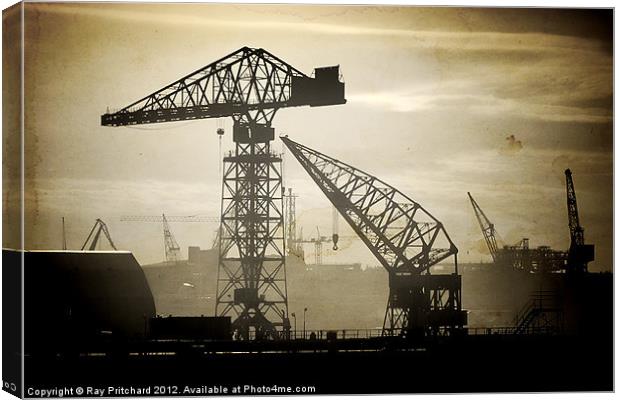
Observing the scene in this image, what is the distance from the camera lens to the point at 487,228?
80.5ft

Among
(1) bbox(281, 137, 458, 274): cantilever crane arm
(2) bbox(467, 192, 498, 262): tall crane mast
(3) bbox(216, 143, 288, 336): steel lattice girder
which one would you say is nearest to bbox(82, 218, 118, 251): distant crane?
(3) bbox(216, 143, 288, 336): steel lattice girder

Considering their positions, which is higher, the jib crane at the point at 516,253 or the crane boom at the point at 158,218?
the crane boom at the point at 158,218

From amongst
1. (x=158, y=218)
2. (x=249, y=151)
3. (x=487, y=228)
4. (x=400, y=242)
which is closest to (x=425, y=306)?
(x=400, y=242)

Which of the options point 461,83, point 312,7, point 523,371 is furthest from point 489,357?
point 312,7

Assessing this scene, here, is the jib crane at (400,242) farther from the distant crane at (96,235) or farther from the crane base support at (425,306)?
the distant crane at (96,235)

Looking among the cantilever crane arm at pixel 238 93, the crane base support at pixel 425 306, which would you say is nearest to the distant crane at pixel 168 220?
the cantilever crane arm at pixel 238 93

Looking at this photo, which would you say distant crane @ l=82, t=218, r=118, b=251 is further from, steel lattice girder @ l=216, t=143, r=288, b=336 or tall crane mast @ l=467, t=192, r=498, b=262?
tall crane mast @ l=467, t=192, r=498, b=262

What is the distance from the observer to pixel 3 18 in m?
23.0

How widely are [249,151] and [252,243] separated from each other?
2067 mm

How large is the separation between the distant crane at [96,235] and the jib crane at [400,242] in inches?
164

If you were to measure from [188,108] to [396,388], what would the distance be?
7.19m

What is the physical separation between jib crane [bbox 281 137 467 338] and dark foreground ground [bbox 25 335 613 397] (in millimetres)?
668

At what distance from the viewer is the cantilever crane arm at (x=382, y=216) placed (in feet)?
80.0

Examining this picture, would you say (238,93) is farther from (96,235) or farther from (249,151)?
(96,235)
